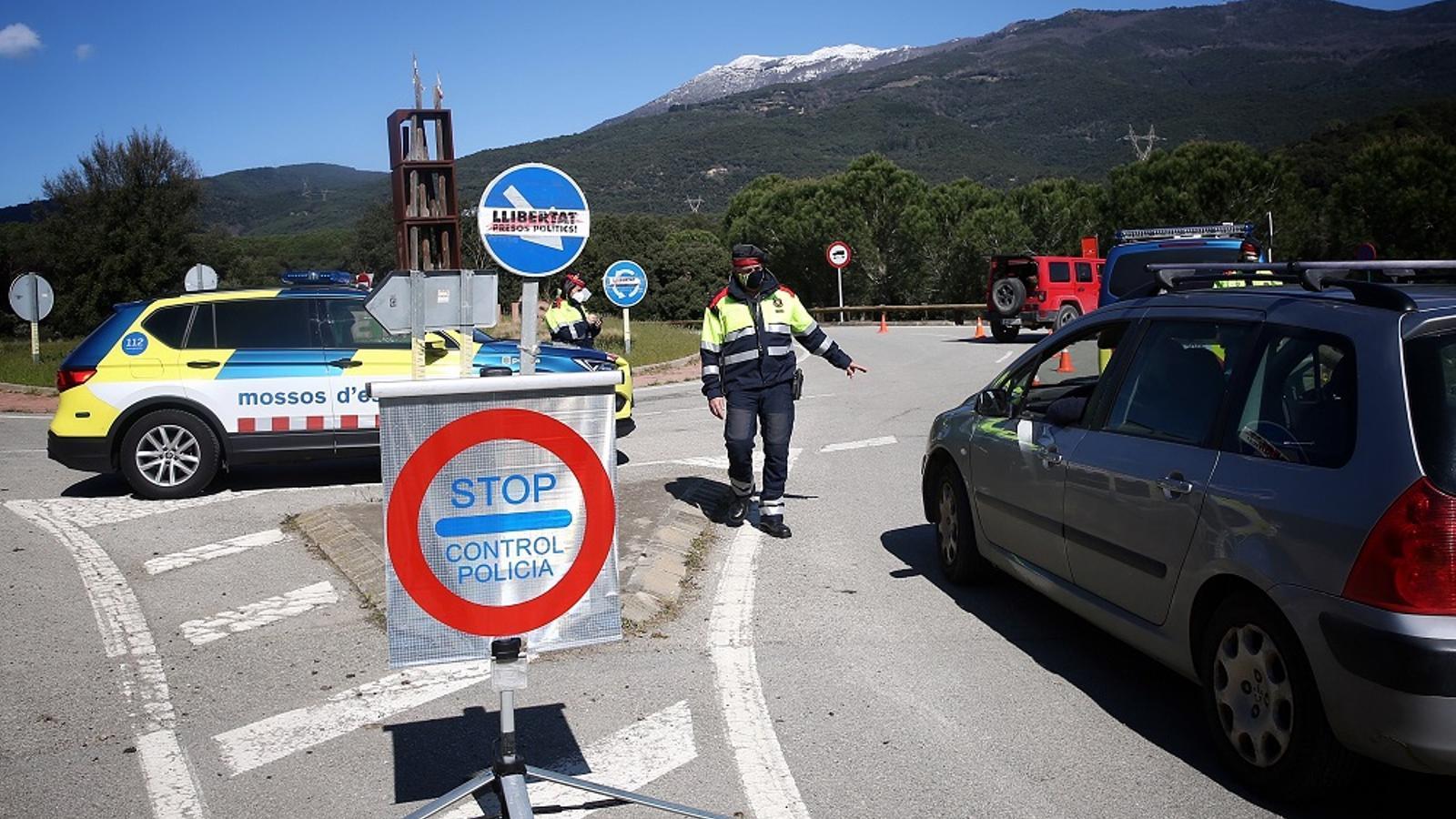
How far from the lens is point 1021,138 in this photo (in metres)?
169

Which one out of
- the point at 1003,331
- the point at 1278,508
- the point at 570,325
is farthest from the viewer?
the point at 1003,331

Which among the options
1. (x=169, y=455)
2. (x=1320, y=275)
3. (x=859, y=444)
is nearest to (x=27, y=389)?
(x=169, y=455)

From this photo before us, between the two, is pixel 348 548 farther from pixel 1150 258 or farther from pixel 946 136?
pixel 946 136

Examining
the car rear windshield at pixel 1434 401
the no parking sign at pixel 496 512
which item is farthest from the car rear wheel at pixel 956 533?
the no parking sign at pixel 496 512

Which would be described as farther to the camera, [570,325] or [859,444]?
[570,325]

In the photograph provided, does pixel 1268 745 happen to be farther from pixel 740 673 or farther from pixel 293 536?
pixel 293 536

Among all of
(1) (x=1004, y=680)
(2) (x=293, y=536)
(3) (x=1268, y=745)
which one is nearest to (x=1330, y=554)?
(3) (x=1268, y=745)

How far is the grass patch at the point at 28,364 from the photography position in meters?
23.3

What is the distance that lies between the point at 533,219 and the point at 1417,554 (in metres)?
4.48

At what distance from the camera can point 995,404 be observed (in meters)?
6.51

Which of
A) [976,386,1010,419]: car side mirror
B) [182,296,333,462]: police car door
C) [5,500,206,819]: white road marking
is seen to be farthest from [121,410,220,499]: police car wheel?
[976,386,1010,419]: car side mirror

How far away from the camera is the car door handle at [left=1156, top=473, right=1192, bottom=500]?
15.0 ft

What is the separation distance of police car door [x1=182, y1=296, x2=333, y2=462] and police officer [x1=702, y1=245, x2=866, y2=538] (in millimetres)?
3958

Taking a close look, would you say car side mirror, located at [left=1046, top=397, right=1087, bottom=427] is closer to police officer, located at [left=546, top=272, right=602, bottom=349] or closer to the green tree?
police officer, located at [left=546, top=272, right=602, bottom=349]
